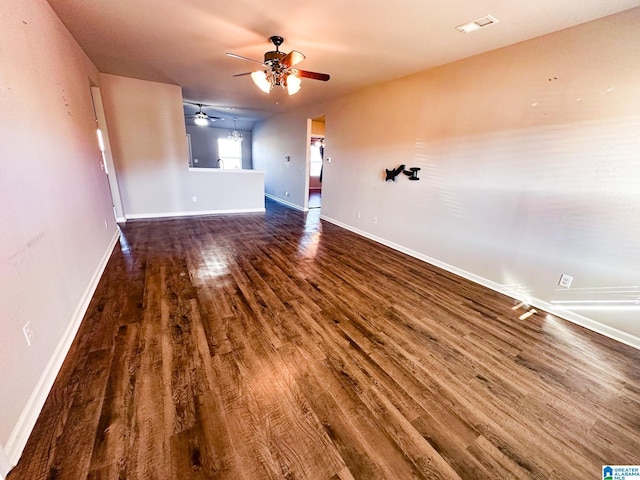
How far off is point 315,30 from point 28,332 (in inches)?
131

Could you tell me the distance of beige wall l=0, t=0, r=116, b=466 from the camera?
50.5 inches

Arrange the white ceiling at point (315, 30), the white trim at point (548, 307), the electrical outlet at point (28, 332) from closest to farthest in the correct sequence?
1. the electrical outlet at point (28, 332)
2. the white ceiling at point (315, 30)
3. the white trim at point (548, 307)

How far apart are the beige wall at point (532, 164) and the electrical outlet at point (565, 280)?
48mm

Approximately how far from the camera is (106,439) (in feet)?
4.09

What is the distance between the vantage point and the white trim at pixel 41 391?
3.80 feet

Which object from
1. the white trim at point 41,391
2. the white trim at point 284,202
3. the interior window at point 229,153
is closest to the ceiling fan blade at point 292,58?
the white trim at point 41,391

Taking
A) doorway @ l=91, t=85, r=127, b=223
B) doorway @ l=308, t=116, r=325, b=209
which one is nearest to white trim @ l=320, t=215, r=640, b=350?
doorway @ l=308, t=116, r=325, b=209

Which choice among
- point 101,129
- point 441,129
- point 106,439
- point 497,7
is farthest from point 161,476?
point 101,129

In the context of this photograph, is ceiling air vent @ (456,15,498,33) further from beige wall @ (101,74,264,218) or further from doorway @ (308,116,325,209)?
doorway @ (308,116,325,209)

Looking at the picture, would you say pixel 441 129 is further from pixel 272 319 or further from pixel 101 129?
pixel 101 129

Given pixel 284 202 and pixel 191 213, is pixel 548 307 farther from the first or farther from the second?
pixel 284 202

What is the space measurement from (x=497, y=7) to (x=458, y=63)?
1.16 m

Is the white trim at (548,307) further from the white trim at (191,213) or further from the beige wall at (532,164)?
the white trim at (191,213)

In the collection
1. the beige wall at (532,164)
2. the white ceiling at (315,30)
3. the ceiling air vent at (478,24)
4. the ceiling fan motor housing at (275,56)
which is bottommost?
the beige wall at (532,164)
